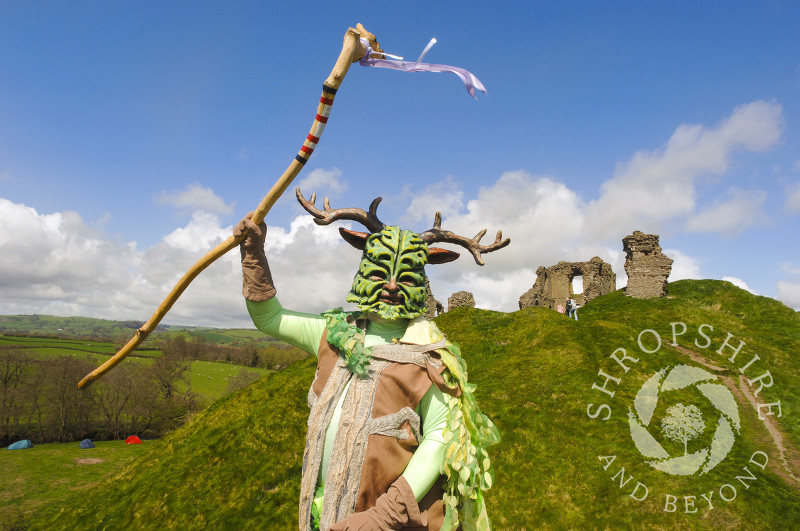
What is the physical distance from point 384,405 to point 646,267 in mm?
19830

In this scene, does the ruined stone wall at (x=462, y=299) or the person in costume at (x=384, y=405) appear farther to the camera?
the ruined stone wall at (x=462, y=299)

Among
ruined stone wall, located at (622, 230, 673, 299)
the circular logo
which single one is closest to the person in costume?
the circular logo

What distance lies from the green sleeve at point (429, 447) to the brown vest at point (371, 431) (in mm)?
72

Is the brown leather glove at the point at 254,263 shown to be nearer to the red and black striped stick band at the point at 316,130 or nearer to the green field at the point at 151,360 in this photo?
the red and black striped stick band at the point at 316,130

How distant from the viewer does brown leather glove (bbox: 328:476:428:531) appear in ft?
7.25

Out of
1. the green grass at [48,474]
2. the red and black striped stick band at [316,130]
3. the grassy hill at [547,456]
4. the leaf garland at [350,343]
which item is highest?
the red and black striped stick band at [316,130]

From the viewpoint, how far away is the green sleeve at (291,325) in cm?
287

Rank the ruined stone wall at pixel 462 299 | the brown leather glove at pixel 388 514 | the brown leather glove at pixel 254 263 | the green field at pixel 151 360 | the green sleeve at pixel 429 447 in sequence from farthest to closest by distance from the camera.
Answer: the green field at pixel 151 360, the ruined stone wall at pixel 462 299, the brown leather glove at pixel 254 263, the green sleeve at pixel 429 447, the brown leather glove at pixel 388 514

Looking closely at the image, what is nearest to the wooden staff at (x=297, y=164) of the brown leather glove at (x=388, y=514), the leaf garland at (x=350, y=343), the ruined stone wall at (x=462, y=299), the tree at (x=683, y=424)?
the leaf garland at (x=350, y=343)

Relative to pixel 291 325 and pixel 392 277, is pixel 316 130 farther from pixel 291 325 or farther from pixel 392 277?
pixel 291 325

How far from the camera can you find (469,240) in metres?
3.25

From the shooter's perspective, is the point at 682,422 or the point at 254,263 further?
the point at 682,422

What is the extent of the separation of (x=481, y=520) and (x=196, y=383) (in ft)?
161

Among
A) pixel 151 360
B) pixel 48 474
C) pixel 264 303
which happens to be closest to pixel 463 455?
pixel 264 303
